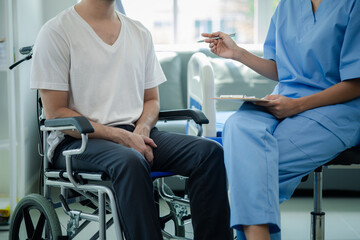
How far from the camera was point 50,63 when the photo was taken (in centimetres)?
157

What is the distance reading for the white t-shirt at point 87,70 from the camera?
62.1 inches

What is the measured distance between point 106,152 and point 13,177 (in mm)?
1049

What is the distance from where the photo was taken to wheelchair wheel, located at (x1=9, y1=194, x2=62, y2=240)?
5.17ft

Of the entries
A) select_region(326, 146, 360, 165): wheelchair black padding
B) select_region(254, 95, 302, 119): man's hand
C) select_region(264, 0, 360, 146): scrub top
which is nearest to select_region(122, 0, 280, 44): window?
select_region(264, 0, 360, 146): scrub top

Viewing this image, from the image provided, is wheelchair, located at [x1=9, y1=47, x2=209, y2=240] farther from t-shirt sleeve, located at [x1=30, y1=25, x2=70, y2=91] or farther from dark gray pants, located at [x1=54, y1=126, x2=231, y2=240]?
t-shirt sleeve, located at [x1=30, y1=25, x2=70, y2=91]

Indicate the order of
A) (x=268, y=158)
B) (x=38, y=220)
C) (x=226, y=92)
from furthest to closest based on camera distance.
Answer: (x=226, y=92)
(x=38, y=220)
(x=268, y=158)

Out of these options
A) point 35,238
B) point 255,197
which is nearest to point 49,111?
point 35,238

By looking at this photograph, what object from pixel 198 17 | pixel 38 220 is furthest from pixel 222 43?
pixel 198 17

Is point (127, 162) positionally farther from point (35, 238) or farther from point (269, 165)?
point (35, 238)

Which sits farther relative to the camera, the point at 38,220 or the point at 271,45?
A: the point at 271,45

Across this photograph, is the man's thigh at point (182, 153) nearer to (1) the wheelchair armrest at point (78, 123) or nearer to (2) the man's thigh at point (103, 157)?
(2) the man's thigh at point (103, 157)

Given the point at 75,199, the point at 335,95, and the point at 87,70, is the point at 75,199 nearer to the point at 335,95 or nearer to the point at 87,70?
the point at 87,70

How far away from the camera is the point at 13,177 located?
2.29 m

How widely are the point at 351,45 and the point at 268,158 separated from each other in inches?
18.5
